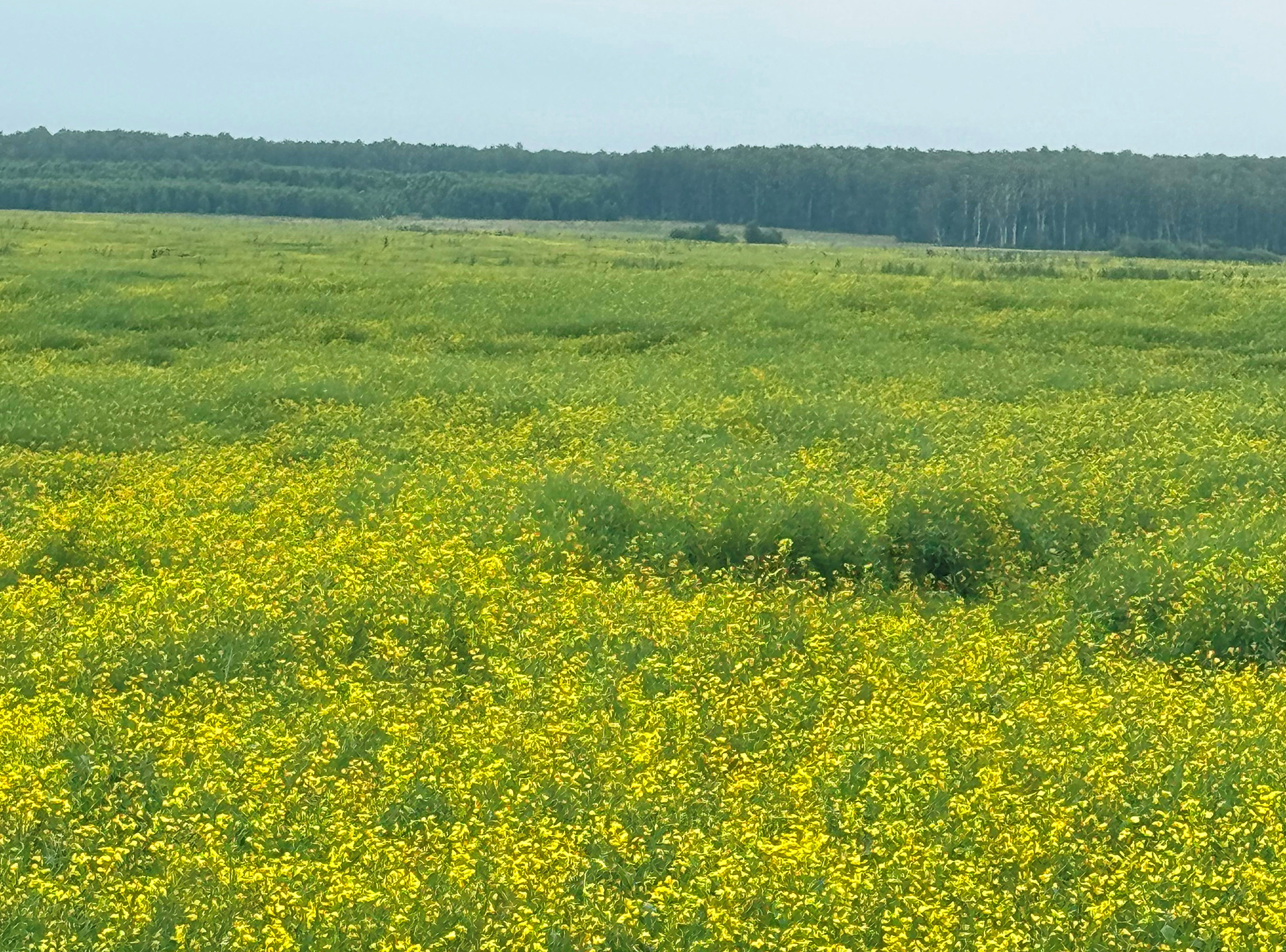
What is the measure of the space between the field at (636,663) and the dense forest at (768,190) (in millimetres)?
75248

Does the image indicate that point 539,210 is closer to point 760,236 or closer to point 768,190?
point 768,190

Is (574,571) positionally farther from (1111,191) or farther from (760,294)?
(1111,191)

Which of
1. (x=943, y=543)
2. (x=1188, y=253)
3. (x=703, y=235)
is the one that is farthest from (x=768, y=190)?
(x=943, y=543)

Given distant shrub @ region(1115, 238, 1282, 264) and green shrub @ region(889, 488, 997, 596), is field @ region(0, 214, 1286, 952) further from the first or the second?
distant shrub @ region(1115, 238, 1282, 264)

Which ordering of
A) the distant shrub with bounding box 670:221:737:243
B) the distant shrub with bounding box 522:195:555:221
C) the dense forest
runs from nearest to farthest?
the distant shrub with bounding box 670:221:737:243, the dense forest, the distant shrub with bounding box 522:195:555:221

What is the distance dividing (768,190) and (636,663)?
4398 inches

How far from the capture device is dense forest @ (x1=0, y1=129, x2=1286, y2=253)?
9938 cm

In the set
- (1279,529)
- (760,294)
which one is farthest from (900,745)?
(760,294)

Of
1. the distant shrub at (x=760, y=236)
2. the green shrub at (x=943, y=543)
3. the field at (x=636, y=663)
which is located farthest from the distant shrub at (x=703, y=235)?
the green shrub at (x=943, y=543)

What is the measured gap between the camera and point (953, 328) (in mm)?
29875

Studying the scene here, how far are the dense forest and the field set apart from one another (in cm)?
7525

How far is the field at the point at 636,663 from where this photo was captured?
20.7ft

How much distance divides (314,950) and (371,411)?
48.8 feet

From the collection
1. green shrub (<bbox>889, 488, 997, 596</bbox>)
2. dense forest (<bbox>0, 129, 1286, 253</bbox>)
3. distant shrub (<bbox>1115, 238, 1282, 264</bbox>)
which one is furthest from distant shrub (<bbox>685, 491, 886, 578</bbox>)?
dense forest (<bbox>0, 129, 1286, 253</bbox>)
